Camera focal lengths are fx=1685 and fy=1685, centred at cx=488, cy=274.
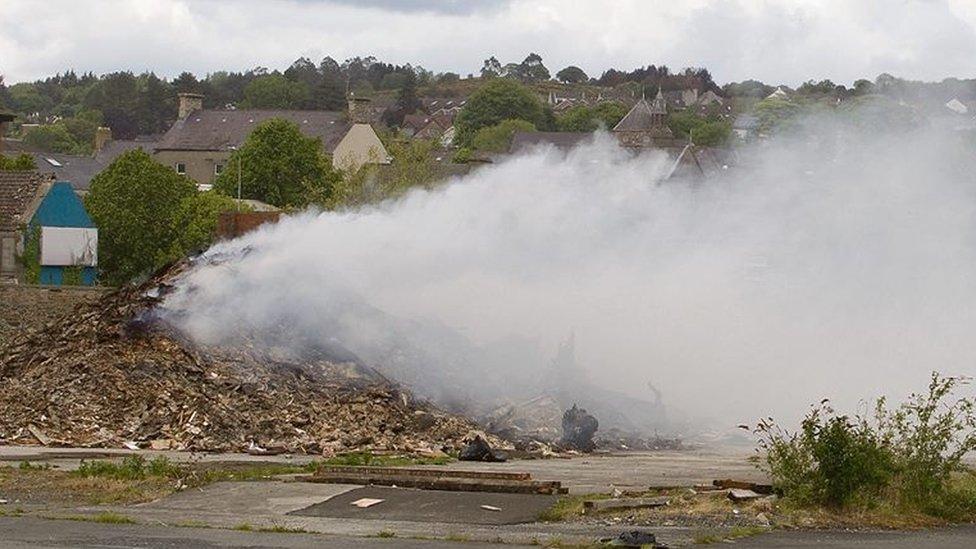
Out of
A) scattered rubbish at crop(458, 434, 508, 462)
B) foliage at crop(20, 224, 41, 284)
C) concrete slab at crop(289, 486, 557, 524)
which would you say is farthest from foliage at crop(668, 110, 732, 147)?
concrete slab at crop(289, 486, 557, 524)

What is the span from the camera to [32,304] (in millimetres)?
58000

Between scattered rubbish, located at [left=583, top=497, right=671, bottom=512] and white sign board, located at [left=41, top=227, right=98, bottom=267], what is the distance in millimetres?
59173

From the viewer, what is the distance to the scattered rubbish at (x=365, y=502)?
22.2m

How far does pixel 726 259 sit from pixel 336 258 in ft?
39.7

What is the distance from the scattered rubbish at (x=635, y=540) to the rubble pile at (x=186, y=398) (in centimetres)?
1371

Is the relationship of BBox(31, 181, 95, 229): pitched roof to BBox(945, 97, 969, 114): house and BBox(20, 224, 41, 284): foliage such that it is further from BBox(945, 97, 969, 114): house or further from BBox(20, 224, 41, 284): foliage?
BBox(945, 97, 969, 114): house

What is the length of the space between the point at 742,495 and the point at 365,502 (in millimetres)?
4991

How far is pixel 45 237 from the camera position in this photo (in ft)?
254

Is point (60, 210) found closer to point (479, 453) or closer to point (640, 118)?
point (479, 453)

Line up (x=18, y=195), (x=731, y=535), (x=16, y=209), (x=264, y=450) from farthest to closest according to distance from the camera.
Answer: (x=18, y=195) < (x=16, y=209) < (x=264, y=450) < (x=731, y=535)

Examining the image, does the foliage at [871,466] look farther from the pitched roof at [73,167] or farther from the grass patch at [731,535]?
the pitched roof at [73,167]

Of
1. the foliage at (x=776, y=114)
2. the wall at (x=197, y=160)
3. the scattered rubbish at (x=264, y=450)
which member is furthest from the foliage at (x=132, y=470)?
the wall at (x=197, y=160)

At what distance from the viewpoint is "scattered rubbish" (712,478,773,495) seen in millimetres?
22938

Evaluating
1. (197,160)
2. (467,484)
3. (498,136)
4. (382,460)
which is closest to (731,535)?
(467,484)
